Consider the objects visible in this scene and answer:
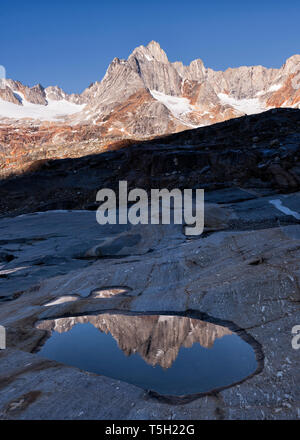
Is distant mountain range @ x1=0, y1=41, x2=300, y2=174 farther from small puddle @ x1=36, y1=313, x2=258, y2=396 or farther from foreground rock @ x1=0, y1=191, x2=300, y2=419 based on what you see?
small puddle @ x1=36, y1=313, x2=258, y2=396

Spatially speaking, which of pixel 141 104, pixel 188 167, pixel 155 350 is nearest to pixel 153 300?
pixel 155 350

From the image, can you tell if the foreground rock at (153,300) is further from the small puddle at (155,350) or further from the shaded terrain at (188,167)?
the shaded terrain at (188,167)

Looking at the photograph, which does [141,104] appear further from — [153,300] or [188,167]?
[153,300]

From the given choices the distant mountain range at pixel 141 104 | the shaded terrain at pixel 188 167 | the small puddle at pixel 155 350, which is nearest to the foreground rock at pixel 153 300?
the small puddle at pixel 155 350

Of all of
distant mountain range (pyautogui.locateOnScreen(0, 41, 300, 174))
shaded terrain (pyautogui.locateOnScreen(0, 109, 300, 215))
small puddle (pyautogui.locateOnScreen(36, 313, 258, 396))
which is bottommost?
small puddle (pyautogui.locateOnScreen(36, 313, 258, 396))

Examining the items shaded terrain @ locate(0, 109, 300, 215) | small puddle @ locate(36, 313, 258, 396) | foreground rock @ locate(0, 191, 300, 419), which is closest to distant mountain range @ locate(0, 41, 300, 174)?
shaded terrain @ locate(0, 109, 300, 215)
